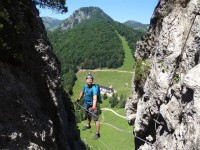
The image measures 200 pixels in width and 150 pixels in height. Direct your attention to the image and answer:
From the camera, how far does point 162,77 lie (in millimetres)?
23719

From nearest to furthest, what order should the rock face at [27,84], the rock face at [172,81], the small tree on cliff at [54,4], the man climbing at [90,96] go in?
1. the rock face at [27,84]
2. the rock face at [172,81]
3. the man climbing at [90,96]
4. the small tree on cliff at [54,4]

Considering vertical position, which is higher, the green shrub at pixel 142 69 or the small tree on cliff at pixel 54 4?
the small tree on cliff at pixel 54 4

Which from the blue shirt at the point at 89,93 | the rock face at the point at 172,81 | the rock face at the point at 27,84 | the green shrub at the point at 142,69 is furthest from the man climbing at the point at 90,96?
the green shrub at the point at 142,69

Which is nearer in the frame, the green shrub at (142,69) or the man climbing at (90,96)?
the man climbing at (90,96)

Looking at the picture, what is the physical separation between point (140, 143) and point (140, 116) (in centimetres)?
407

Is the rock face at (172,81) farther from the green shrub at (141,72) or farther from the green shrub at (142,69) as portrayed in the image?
the green shrub at (142,69)

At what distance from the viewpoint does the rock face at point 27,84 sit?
1529 cm

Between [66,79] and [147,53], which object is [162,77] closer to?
[147,53]

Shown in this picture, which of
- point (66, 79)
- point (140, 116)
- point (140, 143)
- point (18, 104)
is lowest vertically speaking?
point (66, 79)

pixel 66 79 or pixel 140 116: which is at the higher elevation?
pixel 140 116

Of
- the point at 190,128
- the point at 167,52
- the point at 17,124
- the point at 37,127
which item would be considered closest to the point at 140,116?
the point at 167,52

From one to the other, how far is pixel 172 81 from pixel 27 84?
10.1m

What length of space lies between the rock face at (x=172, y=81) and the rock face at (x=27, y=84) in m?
6.16

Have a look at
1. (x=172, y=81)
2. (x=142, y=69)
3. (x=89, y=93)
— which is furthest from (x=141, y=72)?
(x=89, y=93)
